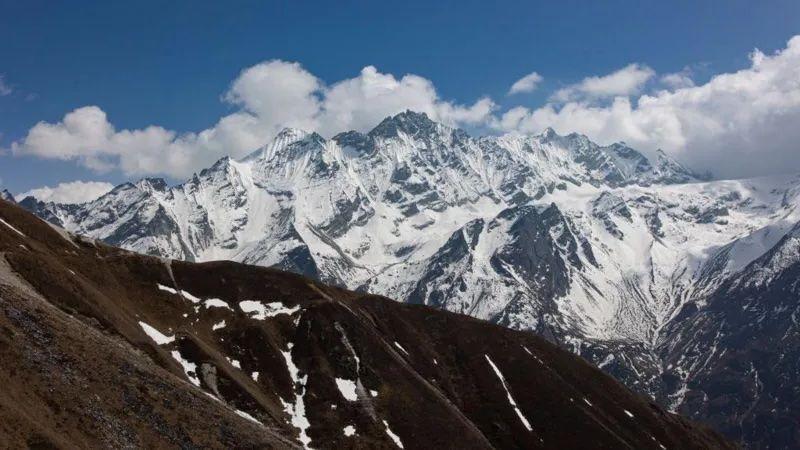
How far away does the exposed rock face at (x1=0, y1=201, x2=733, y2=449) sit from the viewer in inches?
2908

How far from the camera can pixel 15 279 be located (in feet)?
330

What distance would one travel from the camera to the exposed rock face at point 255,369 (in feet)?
242

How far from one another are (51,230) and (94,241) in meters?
14.3

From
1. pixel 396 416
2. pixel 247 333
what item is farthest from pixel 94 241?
pixel 396 416

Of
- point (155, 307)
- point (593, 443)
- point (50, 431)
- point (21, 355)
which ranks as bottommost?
point (593, 443)

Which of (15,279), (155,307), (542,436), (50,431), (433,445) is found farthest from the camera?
(542,436)

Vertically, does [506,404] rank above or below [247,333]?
below

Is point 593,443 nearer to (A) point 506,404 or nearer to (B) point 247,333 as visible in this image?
(A) point 506,404

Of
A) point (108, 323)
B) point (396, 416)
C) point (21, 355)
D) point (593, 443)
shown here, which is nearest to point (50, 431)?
point (21, 355)

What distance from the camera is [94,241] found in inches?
6225

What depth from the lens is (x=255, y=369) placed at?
432ft

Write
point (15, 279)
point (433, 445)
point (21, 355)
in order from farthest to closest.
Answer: point (433, 445), point (15, 279), point (21, 355)

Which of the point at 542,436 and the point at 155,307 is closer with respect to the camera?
the point at 155,307

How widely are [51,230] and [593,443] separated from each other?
117536 millimetres
